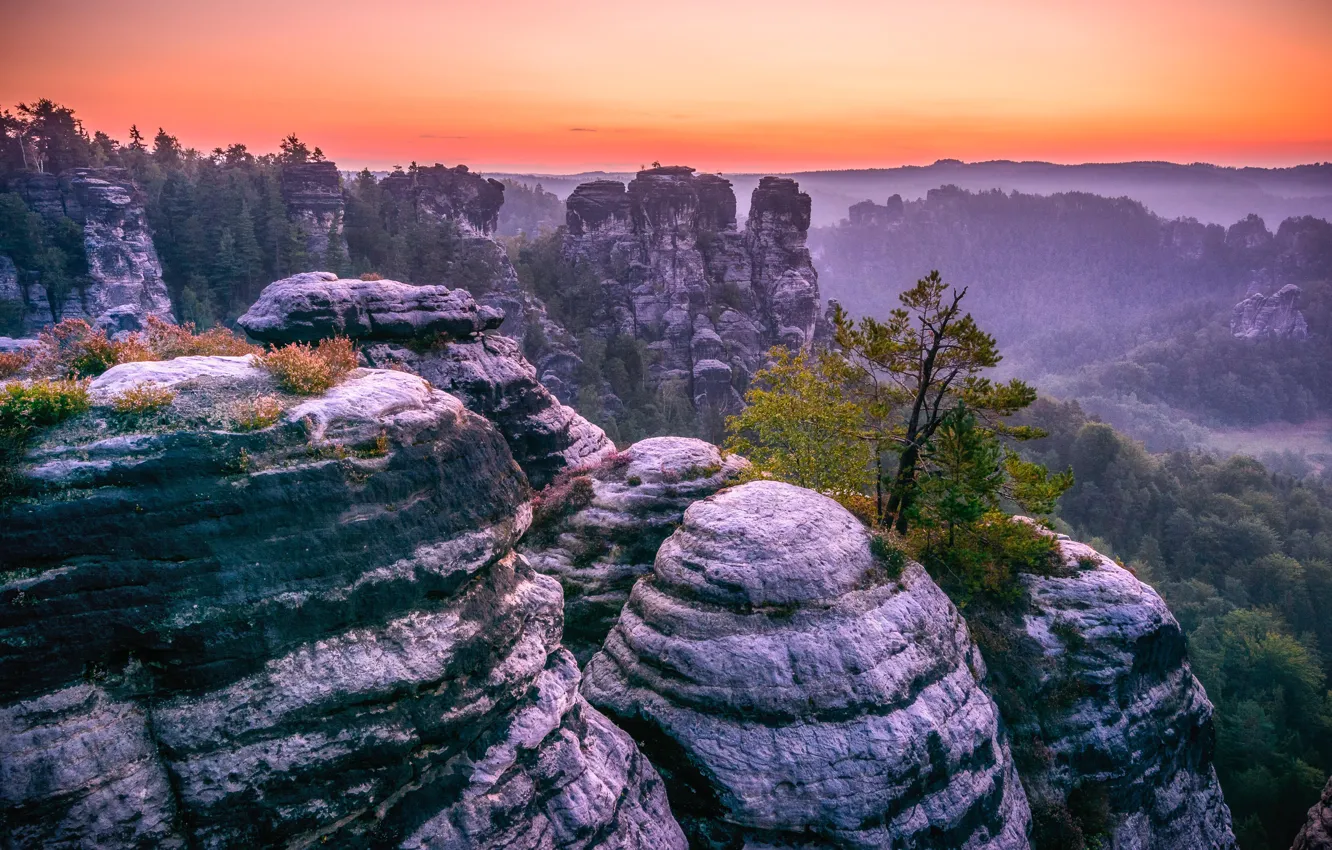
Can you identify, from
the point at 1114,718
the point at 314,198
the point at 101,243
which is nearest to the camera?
the point at 1114,718

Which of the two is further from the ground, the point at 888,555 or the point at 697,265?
the point at 697,265

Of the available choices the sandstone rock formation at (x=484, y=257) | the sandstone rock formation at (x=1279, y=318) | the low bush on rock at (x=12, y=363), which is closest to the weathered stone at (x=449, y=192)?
the sandstone rock formation at (x=484, y=257)

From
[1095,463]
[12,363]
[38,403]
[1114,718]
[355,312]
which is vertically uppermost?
[12,363]

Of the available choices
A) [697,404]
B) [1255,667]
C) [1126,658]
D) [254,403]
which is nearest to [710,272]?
[697,404]

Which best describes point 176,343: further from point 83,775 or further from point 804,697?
point 804,697

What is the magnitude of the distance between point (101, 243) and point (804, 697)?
261ft

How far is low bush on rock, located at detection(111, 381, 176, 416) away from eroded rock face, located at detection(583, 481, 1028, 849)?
1421 centimetres

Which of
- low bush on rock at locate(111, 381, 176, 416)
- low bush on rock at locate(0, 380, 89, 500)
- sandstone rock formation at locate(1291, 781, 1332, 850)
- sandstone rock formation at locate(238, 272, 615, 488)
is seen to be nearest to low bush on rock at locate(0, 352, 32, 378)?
low bush on rock at locate(0, 380, 89, 500)

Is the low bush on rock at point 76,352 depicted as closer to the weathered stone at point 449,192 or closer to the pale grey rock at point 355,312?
the pale grey rock at point 355,312

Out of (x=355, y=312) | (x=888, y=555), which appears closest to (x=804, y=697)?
(x=888, y=555)

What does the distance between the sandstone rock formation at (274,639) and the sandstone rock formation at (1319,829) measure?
83.6 feet

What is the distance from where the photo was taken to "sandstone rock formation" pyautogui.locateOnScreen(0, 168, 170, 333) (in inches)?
2510

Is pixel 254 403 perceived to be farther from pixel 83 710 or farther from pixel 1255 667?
pixel 1255 667

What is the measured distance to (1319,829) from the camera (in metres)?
24.4
